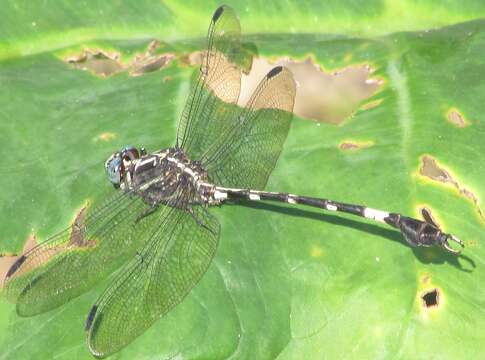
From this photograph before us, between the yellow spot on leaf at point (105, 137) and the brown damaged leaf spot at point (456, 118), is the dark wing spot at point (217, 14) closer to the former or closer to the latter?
the yellow spot on leaf at point (105, 137)

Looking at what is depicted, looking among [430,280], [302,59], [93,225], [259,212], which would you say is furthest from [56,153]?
[430,280]

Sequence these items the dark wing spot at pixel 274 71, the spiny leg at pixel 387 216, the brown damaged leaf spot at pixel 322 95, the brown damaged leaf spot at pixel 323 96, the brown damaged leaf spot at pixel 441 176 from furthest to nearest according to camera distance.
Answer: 1. the brown damaged leaf spot at pixel 323 96
2. the brown damaged leaf spot at pixel 322 95
3. the dark wing spot at pixel 274 71
4. the brown damaged leaf spot at pixel 441 176
5. the spiny leg at pixel 387 216

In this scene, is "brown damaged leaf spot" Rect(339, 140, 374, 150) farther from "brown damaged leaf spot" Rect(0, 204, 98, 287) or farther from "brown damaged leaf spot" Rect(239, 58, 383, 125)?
"brown damaged leaf spot" Rect(239, 58, 383, 125)

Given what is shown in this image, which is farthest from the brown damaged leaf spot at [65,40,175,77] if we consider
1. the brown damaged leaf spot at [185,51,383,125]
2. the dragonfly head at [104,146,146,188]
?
the brown damaged leaf spot at [185,51,383,125]

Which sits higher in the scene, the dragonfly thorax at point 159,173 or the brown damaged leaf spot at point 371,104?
the brown damaged leaf spot at point 371,104

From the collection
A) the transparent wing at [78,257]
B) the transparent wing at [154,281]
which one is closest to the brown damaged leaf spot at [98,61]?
the transparent wing at [78,257]

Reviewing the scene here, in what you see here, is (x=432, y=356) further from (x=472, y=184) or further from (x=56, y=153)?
(x=56, y=153)
